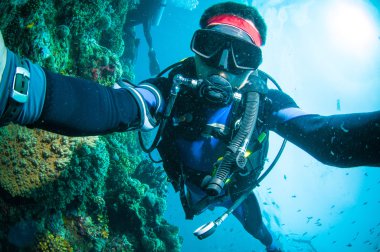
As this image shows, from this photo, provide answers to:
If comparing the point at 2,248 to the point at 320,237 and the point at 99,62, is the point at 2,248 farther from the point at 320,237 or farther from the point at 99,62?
the point at 320,237

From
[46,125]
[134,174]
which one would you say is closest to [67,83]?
[46,125]

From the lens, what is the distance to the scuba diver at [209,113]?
1321 mm

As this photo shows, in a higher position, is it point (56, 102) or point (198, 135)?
point (56, 102)

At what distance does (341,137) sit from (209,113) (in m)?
1.30

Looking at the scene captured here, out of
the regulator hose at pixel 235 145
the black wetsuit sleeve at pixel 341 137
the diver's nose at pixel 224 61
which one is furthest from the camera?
the diver's nose at pixel 224 61

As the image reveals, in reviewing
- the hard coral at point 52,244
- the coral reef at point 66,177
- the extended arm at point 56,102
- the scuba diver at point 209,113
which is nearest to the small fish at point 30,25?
the coral reef at point 66,177

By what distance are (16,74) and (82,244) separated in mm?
4935

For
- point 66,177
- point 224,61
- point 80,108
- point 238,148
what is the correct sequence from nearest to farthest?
point 80,108, point 238,148, point 224,61, point 66,177

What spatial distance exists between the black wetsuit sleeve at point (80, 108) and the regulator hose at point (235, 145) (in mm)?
924

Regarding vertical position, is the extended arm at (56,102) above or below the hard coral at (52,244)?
above

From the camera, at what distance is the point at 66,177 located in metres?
4.57

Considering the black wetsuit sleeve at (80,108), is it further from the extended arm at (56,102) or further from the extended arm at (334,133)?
the extended arm at (334,133)

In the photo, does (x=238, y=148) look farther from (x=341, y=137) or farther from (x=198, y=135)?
(x=341, y=137)

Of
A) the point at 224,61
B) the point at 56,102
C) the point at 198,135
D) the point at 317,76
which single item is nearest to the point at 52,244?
the point at 198,135
